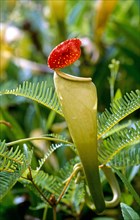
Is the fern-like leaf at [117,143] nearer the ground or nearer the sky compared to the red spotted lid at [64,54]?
nearer the ground

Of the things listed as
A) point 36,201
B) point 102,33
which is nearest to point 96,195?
point 36,201

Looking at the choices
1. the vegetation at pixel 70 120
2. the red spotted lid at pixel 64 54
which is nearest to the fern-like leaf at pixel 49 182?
the vegetation at pixel 70 120

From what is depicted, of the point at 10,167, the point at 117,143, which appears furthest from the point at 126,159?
the point at 10,167

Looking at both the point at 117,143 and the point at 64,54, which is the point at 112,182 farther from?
the point at 64,54

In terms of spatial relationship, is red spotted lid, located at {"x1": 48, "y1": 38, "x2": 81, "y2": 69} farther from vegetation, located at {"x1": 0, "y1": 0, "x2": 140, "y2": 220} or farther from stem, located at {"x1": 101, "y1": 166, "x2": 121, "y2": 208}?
stem, located at {"x1": 101, "y1": 166, "x2": 121, "y2": 208}

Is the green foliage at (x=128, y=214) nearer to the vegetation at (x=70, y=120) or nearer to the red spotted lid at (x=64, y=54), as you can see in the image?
the vegetation at (x=70, y=120)

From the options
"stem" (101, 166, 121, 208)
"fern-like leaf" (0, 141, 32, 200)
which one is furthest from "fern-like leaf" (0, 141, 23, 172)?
"stem" (101, 166, 121, 208)
